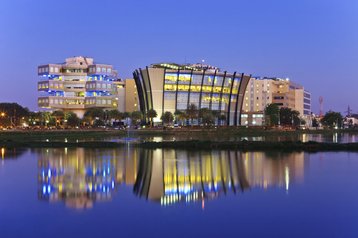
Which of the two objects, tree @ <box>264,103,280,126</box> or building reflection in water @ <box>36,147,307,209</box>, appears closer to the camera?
building reflection in water @ <box>36,147,307,209</box>

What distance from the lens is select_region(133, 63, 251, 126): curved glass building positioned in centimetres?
13212

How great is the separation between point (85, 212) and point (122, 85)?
142819 mm

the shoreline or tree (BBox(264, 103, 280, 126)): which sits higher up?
tree (BBox(264, 103, 280, 126))

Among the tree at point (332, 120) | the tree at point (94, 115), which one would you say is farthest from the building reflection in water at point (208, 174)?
the tree at point (332, 120)

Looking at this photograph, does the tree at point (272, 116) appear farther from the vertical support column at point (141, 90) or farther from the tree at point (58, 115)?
the tree at point (58, 115)

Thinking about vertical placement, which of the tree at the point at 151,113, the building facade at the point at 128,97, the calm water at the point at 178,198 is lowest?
the calm water at the point at 178,198

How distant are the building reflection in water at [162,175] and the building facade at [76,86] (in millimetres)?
95288

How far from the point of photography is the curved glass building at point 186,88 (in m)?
132

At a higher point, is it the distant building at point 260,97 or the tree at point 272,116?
the distant building at point 260,97

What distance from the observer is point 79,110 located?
475 feet

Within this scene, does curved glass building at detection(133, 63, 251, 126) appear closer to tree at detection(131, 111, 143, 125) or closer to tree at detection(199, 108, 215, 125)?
tree at detection(131, 111, 143, 125)

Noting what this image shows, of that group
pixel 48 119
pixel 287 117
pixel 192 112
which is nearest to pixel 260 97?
pixel 287 117

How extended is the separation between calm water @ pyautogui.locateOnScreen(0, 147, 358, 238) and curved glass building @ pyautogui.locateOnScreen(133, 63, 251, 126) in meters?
91.9

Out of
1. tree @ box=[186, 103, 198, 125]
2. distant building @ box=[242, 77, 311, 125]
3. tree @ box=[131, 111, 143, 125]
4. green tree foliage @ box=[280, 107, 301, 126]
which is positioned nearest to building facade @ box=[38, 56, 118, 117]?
tree @ box=[131, 111, 143, 125]
